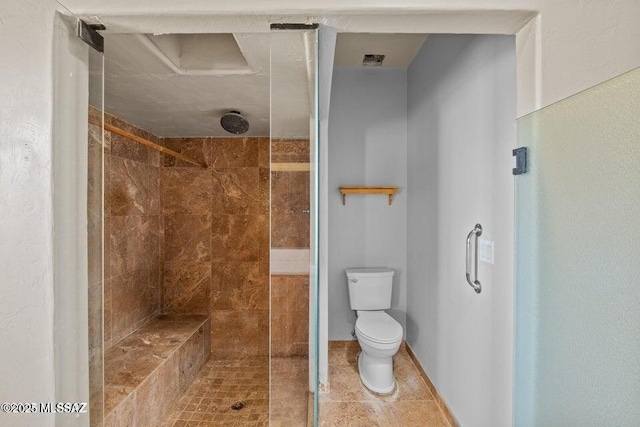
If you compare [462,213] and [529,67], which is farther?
[462,213]

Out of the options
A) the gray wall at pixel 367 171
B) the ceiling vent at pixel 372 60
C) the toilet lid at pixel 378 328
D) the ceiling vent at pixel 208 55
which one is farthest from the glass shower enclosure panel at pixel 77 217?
the ceiling vent at pixel 372 60

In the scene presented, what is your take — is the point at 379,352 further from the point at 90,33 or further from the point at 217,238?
the point at 90,33

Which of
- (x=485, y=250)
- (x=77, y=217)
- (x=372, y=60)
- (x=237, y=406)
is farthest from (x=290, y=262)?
(x=372, y=60)

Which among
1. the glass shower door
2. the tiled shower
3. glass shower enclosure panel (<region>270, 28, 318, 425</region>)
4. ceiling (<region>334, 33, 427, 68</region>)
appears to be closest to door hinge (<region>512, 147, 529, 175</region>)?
the glass shower door

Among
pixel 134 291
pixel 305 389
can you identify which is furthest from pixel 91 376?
pixel 134 291

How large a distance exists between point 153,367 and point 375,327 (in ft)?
4.97

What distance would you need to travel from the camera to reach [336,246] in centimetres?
289

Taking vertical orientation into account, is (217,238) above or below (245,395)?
above

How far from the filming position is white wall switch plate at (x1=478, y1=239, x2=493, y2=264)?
1457 mm

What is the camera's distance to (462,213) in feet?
5.81

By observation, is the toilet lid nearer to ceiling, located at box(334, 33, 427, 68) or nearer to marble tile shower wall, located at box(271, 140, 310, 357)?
marble tile shower wall, located at box(271, 140, 310, 357)

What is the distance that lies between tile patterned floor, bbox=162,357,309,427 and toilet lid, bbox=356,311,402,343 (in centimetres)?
84

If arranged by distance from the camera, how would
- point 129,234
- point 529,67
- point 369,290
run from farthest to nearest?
point 369,290 < point 129,234 < point 529,67

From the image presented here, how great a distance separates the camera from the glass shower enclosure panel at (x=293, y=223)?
3.77 ft
